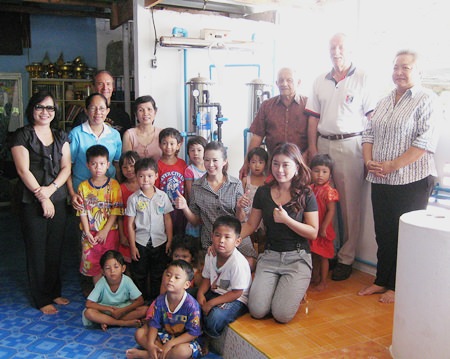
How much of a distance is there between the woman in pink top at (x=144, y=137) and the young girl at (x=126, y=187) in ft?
0.49

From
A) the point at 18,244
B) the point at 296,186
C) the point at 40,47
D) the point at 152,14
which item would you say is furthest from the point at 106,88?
the point at 40,47

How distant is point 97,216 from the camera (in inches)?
126

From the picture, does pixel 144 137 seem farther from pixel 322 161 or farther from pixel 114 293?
pixel 322 161

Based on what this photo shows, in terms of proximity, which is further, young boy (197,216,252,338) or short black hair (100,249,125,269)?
short black hair (100,249,125,269)

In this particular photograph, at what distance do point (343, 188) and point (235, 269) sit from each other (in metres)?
1.09

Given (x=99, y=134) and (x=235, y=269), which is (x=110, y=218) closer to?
(x=99, y=134)

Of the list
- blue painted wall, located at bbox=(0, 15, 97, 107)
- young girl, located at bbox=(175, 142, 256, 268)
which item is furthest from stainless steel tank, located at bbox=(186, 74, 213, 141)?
blue painted wall, located at bbox=(0, 15, 97, 107)

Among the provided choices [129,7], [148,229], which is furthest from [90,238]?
[129,7]

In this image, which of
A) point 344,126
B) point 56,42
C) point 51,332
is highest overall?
point 56,42

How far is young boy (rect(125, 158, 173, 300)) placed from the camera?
314 centimetres

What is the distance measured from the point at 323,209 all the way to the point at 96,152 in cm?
154

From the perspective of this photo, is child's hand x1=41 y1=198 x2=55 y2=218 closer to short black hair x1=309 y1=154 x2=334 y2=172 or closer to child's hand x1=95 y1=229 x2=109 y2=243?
child's hand x1=95 y1=229 x2=109 y2=243

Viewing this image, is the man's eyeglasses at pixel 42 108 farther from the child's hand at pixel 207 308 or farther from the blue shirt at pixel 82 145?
the child's hand at pixel 207 308

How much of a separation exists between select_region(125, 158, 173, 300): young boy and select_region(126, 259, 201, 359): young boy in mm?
650
